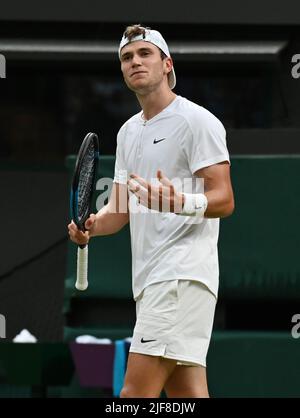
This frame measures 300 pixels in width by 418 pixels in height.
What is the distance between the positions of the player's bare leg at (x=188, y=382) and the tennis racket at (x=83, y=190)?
0.61m

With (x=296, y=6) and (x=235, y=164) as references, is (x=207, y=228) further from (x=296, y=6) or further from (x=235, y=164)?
(x=296, y=6)

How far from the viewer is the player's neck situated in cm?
469

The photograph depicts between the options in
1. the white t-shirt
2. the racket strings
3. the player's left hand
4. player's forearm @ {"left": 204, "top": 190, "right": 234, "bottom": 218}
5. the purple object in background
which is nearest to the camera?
the player's left hand

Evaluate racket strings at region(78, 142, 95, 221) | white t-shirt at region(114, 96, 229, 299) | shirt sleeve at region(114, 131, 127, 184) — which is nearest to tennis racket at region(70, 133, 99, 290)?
racket strings at region(78, 142, 95, 221)

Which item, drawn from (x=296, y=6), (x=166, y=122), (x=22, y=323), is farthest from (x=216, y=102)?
(x=166, y=122)

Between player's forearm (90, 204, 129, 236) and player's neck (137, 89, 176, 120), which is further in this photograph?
player's forearm (90, 204, 129, 236)

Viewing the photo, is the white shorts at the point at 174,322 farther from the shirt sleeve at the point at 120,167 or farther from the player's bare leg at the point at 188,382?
the shirt sleeve at the point at 120,167

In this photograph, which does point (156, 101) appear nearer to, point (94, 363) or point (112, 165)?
point (112, 165)

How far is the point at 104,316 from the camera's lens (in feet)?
24.5

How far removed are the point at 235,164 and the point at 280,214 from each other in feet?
1.45

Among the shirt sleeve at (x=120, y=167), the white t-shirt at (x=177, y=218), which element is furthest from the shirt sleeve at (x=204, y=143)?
the shirt sleeve at (x=120, y=167)

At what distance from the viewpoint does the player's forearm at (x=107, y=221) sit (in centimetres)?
484

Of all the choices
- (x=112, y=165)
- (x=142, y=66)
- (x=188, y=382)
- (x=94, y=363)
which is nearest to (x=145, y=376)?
(x=188, y=382)

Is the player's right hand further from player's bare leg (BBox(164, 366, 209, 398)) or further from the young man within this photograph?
player's bare leg (BBox(164, 366, 209, 398))
